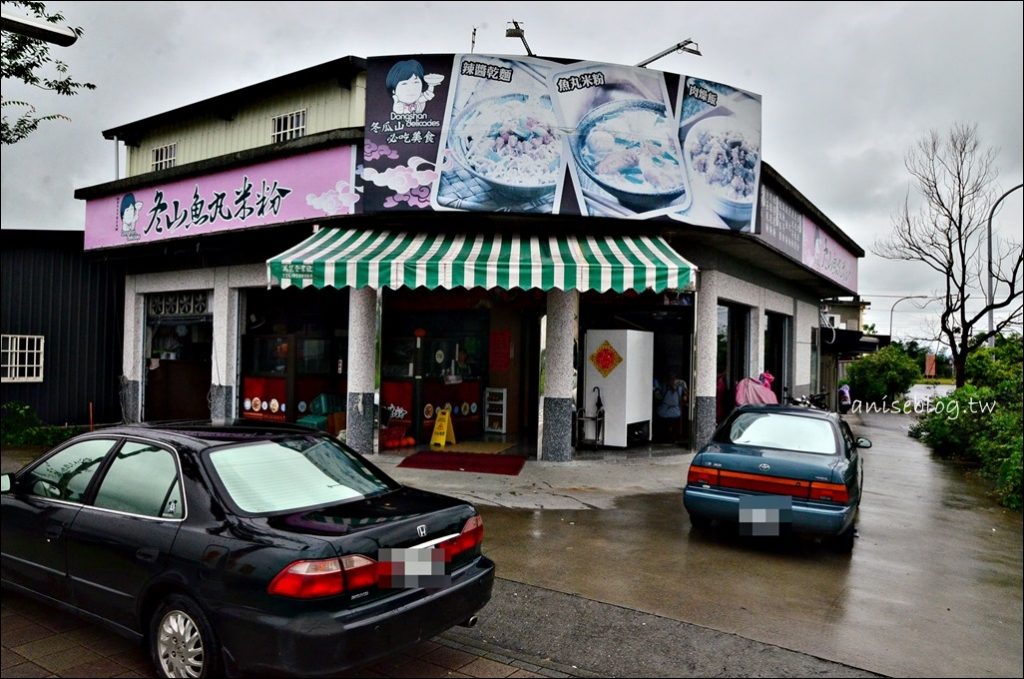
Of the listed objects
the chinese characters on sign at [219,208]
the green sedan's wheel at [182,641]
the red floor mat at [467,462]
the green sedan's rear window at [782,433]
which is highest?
the chinese characters on sign at [219,208]

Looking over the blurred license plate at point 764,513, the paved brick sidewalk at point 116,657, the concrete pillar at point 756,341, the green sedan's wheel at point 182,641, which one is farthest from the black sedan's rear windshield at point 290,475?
the concrete pillar at point 756,341

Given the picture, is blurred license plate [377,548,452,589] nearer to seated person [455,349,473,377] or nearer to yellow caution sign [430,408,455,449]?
yellow caution sign [430,408,455,449]

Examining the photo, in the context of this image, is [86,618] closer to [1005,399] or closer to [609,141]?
[609,141]

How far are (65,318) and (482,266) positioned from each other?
1142 centimetres

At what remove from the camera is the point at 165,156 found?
1588 cm

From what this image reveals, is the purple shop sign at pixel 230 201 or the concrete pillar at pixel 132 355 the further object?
the concrete pillar at pixel 132 355

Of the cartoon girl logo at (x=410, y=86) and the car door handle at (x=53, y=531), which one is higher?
the cartoon girl logo at (x=410, y=86)

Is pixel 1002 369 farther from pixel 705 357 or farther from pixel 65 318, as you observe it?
pixel 65 318

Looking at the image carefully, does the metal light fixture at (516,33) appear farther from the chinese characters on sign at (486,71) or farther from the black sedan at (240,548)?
the black sedan at (240,548)

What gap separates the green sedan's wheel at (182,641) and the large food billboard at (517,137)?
783 cm

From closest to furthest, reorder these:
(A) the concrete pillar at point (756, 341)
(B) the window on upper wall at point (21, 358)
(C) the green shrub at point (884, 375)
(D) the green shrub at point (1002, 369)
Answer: (D) the green shrub at point (1002, 369), (B) the window on upper wall at point (21, 358), (A) the concrete pillar at point (756, 341), (C) the green shrub at point (884, 375)

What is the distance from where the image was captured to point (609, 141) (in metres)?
11.0

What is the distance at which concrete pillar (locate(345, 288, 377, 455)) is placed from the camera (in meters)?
11.9

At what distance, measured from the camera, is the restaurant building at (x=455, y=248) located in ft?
35.3
